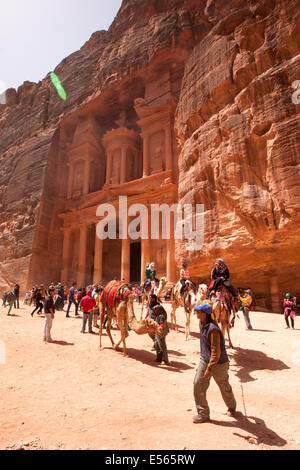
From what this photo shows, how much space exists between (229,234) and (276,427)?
1031 centimetres

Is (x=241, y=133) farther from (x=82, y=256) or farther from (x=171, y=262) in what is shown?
(x=82, y=256)

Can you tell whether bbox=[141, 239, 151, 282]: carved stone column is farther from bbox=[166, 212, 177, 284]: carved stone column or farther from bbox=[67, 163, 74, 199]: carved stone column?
bbox=[67, 163, 74, 199]: carved stone column

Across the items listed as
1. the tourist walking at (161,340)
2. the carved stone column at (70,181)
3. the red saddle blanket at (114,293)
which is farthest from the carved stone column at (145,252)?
the tourist walking at (161,340)

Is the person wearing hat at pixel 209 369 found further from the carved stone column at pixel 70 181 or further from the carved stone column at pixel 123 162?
the carved stone column at pixel 70 181

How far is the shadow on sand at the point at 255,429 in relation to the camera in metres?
3.40

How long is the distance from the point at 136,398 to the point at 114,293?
12.0 ft

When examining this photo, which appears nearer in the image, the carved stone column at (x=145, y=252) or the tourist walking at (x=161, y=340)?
the tourist walking at (x=161, y=340)

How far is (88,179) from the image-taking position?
3269cm

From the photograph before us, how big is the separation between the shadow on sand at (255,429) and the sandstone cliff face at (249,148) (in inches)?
353

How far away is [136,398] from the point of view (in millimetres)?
4715

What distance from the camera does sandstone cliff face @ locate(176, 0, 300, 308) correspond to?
11805mm

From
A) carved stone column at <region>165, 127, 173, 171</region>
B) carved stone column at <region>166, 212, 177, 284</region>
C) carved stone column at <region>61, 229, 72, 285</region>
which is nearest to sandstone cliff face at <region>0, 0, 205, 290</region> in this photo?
carved stone column at <region>61, 229, 72, 285</region>

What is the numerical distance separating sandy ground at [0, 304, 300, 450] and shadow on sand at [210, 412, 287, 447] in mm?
14
